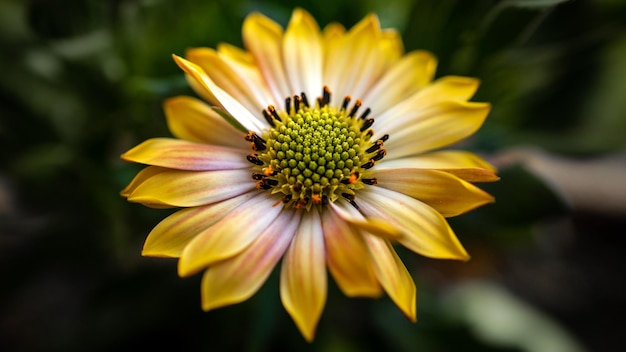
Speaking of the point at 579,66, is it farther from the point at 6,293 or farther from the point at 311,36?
the point at 6,293

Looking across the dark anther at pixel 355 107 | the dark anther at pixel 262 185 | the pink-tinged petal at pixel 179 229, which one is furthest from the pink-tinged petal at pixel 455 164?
the pink-tinged petal at pixel 179 229

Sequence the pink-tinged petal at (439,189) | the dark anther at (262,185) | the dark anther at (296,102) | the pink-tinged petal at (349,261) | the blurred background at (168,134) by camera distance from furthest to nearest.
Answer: the blurred background at (168,134) < the dark anther at (296,102) < the dark anther at (262,185) < the pink-tinged petal at (439,189) < the pink-tinged petal at (349,261)

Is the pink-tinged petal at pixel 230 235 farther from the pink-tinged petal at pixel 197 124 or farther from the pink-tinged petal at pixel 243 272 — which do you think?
the pink-tinged petal at pixel 197 124

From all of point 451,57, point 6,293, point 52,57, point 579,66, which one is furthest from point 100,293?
point 579,66

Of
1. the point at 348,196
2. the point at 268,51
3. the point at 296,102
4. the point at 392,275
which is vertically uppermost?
the point at 268,51

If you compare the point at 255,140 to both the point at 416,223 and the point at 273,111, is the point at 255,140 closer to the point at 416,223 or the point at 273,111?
the point at 273,111

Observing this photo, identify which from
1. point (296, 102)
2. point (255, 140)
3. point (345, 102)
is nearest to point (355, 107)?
point (345, 102)
